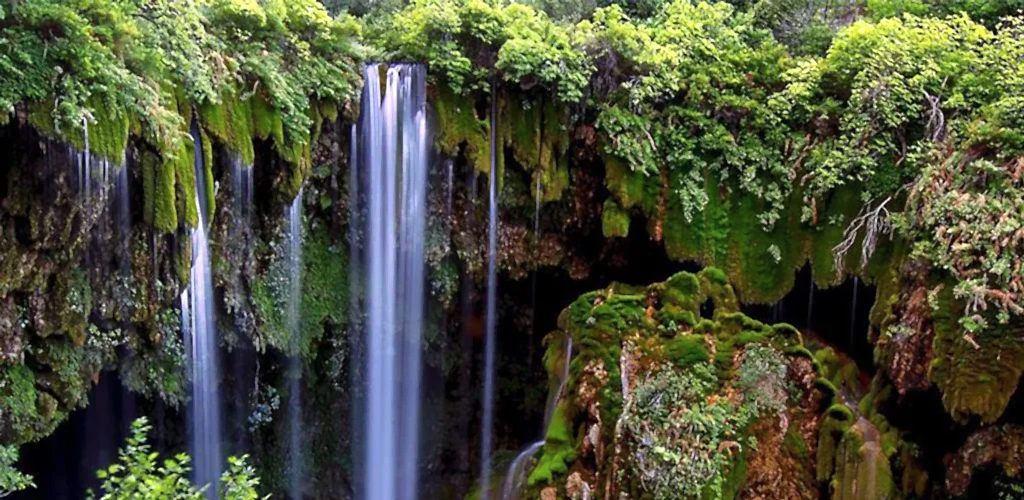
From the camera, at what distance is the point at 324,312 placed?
10070 mm

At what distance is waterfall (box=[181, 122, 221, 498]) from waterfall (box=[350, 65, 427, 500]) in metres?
1.98

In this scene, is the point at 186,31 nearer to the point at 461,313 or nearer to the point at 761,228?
the point at 461,313

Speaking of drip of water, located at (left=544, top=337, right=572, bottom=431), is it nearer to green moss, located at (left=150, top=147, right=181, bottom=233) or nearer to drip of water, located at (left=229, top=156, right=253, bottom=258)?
drip of water, located at (left=229, top=156, right=253, bottom=258)

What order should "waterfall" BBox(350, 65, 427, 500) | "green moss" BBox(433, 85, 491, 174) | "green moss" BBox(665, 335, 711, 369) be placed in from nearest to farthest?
1. "green moss" BBox(665, 335, 711, 369)
2. "waterfall" BBox(350, 65, 427, 500)
3. "green moss" BBox(433, 85, 491, 174)

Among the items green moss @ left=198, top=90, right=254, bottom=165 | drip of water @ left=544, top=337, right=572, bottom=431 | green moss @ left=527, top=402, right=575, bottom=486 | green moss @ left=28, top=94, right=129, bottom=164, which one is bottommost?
green moss @ left=527, top=402, right=575, bottom=486

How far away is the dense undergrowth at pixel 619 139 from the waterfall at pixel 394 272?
0.33m

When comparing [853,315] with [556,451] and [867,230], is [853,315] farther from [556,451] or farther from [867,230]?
[556,451]

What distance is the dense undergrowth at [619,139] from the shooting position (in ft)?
21.1

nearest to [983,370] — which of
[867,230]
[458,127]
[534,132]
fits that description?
[867,230]

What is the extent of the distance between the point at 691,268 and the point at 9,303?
7318 millimetres

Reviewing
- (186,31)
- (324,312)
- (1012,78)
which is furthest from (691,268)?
(186,31)

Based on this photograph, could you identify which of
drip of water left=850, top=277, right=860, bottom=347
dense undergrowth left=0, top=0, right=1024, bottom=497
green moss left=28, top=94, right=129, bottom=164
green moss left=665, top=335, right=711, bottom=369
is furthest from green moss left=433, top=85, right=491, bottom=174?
drip of water left=850, top=277, right=860, bottom=347

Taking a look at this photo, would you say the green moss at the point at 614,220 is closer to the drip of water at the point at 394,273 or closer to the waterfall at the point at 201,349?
the drip of water at the point at 394,273

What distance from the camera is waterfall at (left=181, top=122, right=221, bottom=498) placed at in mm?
7770
